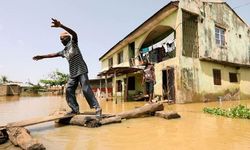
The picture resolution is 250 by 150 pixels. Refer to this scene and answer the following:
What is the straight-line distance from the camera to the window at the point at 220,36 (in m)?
15.1

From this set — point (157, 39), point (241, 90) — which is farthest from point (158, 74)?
point (241, 90)

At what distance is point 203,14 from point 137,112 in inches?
418

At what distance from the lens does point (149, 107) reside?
6031 mm

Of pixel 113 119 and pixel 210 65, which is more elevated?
pixel 210 65

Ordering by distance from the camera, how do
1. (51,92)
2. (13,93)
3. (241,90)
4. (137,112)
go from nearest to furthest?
(137,112) → (241,90) → (13,93) → (51,92)

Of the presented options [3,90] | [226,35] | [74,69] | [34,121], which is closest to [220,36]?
[226,35]

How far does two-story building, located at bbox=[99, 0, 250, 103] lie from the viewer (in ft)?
41.3

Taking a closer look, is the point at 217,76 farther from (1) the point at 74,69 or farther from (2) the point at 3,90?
(2) the point at 3,90

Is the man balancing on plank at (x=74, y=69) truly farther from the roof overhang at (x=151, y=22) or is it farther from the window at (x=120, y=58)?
the window at (x=120, y=58)

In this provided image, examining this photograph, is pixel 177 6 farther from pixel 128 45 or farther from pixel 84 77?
pixel 84 77

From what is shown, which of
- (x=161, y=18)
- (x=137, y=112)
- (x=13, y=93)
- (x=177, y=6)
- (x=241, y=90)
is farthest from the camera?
(x=13, y=93)

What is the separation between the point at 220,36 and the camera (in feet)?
50.4

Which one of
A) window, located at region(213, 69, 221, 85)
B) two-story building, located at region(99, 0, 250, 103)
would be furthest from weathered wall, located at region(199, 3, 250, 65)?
window, located at region(213, 69, 221, 85)

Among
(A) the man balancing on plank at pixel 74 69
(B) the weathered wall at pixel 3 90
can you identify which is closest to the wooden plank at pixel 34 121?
(A) the man balancing on plank at pixel 74 69
